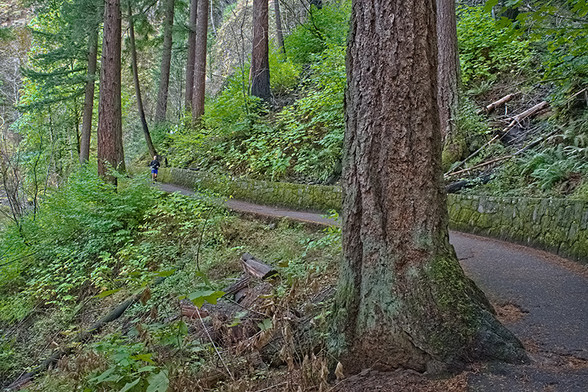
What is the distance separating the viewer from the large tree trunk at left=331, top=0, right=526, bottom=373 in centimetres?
265

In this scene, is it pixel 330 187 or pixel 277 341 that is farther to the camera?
pixel 330 187

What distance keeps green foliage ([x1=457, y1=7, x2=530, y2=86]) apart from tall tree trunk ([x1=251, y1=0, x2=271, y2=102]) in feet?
22.9

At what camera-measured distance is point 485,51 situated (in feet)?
37.2

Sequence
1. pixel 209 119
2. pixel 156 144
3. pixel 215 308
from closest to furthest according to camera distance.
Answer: pixel 215 308 < pixel 209 119 < pixel 156 144

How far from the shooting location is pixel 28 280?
9414 millimetres

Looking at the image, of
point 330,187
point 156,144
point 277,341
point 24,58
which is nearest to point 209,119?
point 156,144

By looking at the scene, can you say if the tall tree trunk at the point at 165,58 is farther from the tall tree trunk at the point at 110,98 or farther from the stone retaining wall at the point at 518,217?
the stone retaining wall at the point at 518,217

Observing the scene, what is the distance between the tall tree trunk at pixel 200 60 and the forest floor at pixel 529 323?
50.0ft

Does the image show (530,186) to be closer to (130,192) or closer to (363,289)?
(363,289)

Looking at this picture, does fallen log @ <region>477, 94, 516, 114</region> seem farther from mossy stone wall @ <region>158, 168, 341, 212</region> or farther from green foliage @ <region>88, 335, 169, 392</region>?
green foliage @ <region>88, 335, 169, 392</region>

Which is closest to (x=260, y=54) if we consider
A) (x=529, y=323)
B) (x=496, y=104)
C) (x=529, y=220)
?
(x=496, y=104)

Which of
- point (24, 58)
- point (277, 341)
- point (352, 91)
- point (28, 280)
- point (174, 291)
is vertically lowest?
point (28, 280)

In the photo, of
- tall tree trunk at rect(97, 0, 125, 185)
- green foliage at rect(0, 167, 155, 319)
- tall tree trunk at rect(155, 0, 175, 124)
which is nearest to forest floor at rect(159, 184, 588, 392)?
green foliage at rect(0, 167, 155, 319)

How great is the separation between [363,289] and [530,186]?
17.0ft
